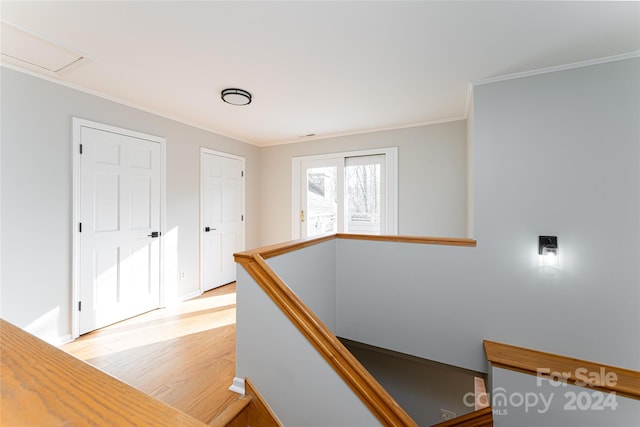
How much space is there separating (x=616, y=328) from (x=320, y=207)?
335 cm

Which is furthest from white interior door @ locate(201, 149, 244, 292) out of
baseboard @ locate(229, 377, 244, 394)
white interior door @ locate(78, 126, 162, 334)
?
baseboard @ locate(229, 377, 244, 394)

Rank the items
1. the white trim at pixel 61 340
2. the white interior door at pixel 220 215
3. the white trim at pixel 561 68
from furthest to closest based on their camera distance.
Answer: the white interior door at pixel 220 215, the white trim at pixel 61 340, the white trim at pixel 561 68

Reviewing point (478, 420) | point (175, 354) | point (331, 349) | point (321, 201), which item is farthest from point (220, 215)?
point (478, 420)

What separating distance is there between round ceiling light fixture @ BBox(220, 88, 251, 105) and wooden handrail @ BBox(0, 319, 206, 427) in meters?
2.52

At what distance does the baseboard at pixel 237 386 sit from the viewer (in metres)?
1.69

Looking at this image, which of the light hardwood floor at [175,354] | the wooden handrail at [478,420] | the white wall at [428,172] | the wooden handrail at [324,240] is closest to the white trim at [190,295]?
the light hardwood floor at [175,354]

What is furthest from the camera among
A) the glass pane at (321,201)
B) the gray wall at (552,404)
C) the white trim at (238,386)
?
the glass pane at (321,201)

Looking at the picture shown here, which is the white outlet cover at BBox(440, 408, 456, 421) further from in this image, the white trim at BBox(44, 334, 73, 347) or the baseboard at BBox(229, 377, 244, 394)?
the white trim at BBox(44, 334, 73, 347)

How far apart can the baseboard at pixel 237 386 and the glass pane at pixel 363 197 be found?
2.68 meters

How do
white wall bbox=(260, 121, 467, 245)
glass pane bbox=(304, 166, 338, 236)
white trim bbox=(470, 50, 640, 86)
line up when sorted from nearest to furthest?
white trim bbox=(470, 50, 640, 86), white wall bbox=(260, 121, 467, 245), glass pane bbox=(304, 166, 338, 236)

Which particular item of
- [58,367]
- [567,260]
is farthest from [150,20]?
[567,260]

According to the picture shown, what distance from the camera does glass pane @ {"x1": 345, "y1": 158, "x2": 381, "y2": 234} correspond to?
395cm

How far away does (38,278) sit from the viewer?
2.24 meters

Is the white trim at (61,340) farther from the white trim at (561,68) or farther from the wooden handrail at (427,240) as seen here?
the white trim at (561,68)
